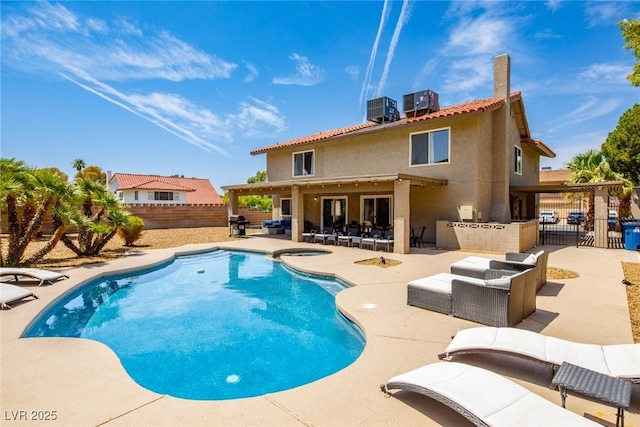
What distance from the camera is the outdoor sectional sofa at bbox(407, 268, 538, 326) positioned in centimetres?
559

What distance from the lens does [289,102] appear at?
2406 centimetres

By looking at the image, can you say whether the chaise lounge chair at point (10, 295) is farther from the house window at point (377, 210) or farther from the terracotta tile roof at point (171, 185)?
the terracotta tile roof at point (171, 185)

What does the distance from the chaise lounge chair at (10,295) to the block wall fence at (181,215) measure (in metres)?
18.4

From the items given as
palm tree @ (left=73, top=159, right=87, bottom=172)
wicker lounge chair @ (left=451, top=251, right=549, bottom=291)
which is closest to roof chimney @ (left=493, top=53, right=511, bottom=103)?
wicker lounge chair @ (left=451, top=251, right=549, bottom=291)

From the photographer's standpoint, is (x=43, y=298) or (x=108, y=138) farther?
(x=108, y=138)

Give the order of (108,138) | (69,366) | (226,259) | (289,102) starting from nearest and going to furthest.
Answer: (69,366)
(226,259)
(289,102)
(108,138)

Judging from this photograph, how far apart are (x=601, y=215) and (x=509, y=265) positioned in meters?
11.5

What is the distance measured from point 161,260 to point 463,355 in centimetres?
1250

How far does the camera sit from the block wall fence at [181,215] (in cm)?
2558

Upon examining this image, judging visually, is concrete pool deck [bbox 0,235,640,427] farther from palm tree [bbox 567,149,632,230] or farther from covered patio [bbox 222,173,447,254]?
palm tree [bbox 567,149,632,230]

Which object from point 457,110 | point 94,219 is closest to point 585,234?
point 457,110

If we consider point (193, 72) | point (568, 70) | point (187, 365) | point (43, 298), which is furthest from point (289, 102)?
point (187, 365)

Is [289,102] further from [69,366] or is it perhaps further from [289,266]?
[69,366]

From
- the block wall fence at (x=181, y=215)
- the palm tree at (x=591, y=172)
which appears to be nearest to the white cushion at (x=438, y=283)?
the palm tree at (x=591, y=172)
